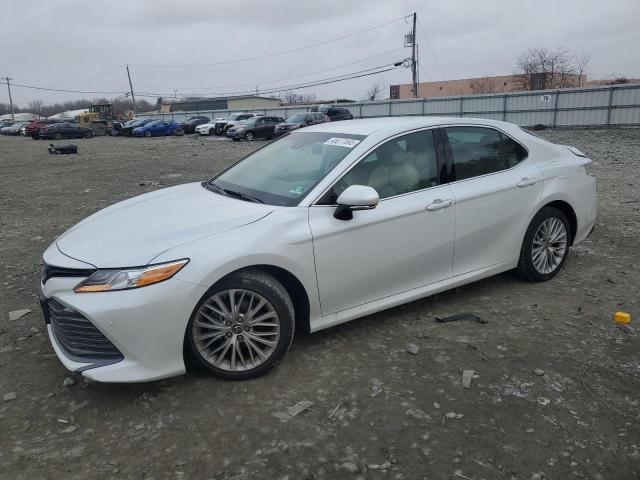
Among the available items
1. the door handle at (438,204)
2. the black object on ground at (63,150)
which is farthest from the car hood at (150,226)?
the black object on ground at (63,150)

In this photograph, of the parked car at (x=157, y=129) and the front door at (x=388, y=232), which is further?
the parked car at (x=157, y=129)

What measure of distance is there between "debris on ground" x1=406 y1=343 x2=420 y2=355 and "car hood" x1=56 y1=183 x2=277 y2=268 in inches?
54.7

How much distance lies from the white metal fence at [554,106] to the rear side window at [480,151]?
80.6 ft

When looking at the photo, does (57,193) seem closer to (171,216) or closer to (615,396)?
(171,216)

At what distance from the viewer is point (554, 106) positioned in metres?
27.8

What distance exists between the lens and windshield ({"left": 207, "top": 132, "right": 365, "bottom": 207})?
12.3 feet

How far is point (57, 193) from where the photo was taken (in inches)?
426

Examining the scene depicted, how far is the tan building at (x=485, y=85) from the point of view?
50.9 meters

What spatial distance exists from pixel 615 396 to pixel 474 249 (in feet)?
5.13

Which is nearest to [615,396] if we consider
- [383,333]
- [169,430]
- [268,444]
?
[383,333]

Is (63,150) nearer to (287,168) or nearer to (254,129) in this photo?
(254,129)

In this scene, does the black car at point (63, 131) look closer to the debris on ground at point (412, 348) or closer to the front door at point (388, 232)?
the front door at point (388, 232)

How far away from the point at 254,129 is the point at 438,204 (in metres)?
26.1

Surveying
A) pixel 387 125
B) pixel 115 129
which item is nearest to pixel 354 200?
pixel 387 125
